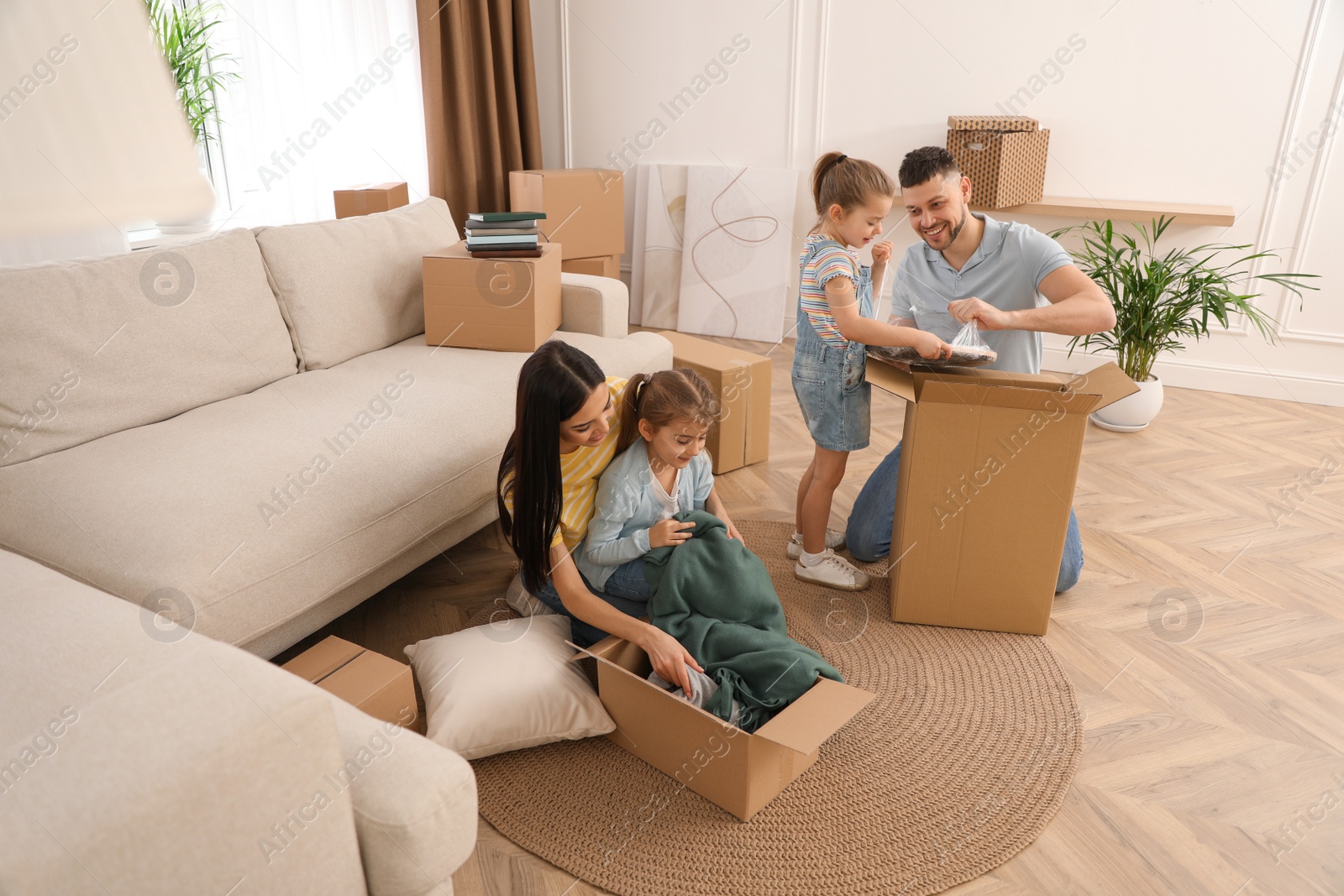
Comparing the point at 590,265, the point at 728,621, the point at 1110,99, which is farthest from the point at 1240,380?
the point at 728,621

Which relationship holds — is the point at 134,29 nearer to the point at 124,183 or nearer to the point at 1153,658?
the point at 124,183

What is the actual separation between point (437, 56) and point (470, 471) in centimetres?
265

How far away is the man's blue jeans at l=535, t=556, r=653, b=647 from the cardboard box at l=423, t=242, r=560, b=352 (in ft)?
2.95

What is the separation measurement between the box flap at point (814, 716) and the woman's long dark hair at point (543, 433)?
0.53 m

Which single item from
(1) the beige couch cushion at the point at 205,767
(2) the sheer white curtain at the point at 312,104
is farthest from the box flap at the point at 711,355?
(1) the beige couch cushion at the point at 205,767

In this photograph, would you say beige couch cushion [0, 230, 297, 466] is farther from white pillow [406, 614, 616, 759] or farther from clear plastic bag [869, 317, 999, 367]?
clear plastic bag [869, 317, 999, 367]

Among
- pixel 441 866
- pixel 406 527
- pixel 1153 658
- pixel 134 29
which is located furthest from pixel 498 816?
pixel 134 29

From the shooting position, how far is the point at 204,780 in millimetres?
853

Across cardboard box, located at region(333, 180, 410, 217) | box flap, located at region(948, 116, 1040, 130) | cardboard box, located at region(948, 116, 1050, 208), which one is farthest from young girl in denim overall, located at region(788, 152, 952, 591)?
cardboard box, located at region(333, 180, 410, 217)

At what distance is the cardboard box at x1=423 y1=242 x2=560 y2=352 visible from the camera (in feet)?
8.07

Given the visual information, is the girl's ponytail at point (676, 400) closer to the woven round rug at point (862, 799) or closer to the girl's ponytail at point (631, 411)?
the girl's ponytail at point (631, 411)

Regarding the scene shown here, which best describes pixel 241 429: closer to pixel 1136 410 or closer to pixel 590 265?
pixel 590 265

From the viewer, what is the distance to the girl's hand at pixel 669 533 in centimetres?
170

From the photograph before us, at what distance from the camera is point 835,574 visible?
2.19 metres
